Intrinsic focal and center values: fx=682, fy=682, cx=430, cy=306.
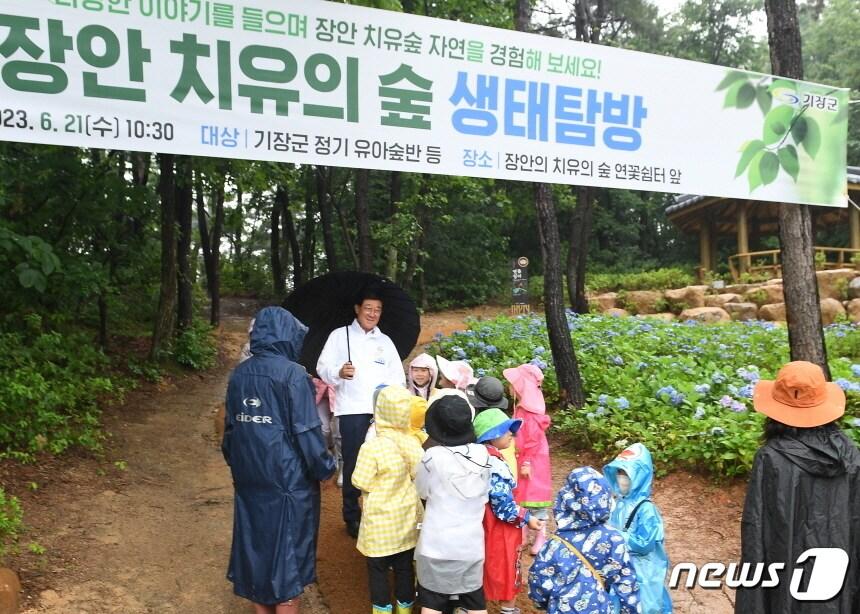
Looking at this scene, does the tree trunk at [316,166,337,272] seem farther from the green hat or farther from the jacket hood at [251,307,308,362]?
the green hat

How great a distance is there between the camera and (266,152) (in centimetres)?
411

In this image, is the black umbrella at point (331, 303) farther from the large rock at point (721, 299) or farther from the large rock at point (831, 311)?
the large rock at point (721, 299)

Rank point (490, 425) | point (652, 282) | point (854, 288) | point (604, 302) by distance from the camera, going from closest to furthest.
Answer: point (490, 425) < point (854, 288) < point (604, 302) < point (652, 282)

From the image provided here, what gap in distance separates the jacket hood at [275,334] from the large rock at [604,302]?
15759mm

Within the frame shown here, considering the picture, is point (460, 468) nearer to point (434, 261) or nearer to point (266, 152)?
point (266, 152)

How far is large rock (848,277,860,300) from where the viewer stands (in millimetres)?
14633

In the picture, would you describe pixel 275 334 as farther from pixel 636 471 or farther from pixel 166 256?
pixel 166 256

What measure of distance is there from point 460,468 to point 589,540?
A: 0.68 metres

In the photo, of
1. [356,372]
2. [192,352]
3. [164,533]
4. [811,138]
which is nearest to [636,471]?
[356,372]

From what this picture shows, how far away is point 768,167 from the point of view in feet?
16.8

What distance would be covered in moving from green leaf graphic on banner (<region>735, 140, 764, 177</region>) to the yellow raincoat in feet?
10.6

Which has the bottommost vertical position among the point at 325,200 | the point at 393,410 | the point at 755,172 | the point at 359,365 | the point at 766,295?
the point at 393,410

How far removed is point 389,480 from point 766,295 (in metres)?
15.2

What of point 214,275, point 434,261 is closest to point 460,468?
point 214,275
